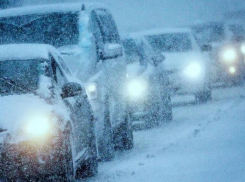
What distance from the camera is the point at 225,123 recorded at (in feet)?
39.4

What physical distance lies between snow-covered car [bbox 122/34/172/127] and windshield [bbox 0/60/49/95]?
5080 mm

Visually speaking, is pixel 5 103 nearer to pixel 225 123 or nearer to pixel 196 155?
pixel 196 155

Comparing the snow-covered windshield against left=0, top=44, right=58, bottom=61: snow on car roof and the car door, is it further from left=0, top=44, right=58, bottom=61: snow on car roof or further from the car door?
left=0, top=44, right=58, bottom=61: snow on car roof

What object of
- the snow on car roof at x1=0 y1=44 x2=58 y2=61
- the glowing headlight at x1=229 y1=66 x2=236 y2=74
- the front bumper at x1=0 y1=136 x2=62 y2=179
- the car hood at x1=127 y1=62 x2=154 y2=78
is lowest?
the glowing headlight at x1=229 y1=66 x2=236 y2=74

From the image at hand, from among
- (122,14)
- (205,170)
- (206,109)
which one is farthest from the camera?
(122,14)

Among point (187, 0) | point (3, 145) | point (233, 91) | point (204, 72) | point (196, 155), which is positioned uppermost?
point (3, 145)

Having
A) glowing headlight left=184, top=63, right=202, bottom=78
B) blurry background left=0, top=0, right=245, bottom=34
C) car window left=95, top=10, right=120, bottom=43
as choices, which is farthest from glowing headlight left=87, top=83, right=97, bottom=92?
blurry background left=0, top=0, right=245, bottom=34

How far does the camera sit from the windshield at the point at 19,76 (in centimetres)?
778

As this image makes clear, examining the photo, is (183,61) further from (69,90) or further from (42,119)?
(42,119)

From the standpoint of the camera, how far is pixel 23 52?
8.46 metres

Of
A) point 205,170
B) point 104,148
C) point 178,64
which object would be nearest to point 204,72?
point 178,64

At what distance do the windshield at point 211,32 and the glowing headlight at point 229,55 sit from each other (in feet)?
3.58

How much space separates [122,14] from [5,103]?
5569 centimetres

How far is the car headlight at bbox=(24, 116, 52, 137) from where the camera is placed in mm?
6812
